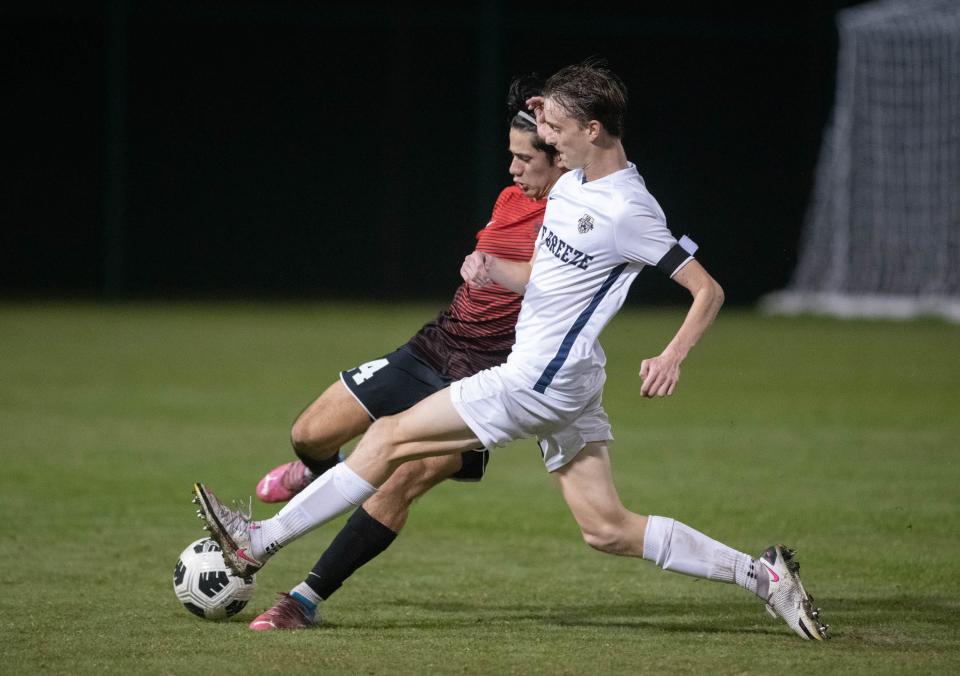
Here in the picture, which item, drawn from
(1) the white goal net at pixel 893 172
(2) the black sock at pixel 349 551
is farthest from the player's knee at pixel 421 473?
(1) the white goal net at pixel 893 172

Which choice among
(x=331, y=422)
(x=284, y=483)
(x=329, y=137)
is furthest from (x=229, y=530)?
(x=329, y=137)

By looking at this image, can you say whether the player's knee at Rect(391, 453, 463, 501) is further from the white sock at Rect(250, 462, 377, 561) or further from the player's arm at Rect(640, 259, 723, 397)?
the player's arm at Rect(640, 259, 723, 397)

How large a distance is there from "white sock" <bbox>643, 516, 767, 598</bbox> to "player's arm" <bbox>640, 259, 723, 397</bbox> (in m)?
0.69

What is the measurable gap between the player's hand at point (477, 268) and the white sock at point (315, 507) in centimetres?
78

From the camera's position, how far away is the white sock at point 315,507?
5012mm

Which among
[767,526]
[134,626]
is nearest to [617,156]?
[134,626]

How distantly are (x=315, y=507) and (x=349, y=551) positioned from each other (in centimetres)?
36

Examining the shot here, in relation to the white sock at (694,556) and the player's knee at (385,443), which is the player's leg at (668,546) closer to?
the white sock at (694,556)

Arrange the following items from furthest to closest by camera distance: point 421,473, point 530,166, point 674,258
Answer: point 530,166 < point 421,473 < point 674,258

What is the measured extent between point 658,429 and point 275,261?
14951 millimetres

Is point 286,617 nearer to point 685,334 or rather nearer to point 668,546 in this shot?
point 668,546

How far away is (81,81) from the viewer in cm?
2519

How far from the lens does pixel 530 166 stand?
5.66 meters

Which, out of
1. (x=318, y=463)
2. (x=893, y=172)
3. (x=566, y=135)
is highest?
(x=566, y=135)
